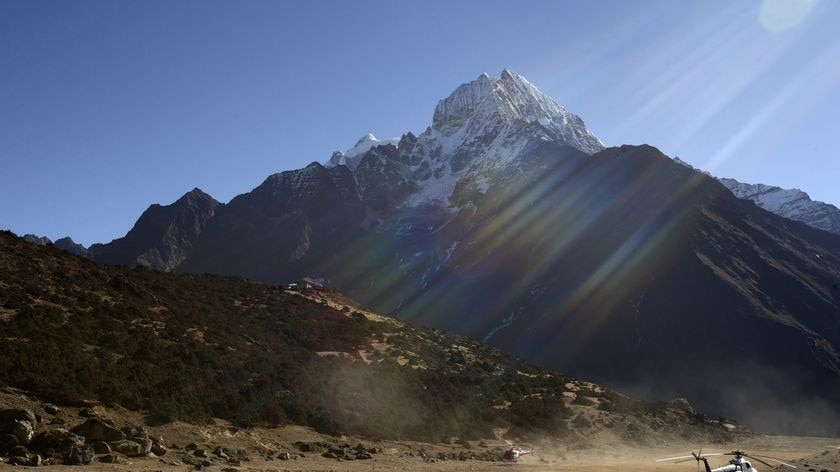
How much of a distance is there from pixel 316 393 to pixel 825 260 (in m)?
186

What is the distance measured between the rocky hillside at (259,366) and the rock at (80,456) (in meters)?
4.18

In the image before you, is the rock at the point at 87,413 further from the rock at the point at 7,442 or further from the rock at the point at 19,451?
the rock at the point at 19,451

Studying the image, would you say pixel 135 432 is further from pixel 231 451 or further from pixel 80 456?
pixel 231 451

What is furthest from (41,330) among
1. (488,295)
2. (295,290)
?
(488,295)

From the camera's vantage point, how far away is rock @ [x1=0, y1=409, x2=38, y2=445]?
17.6m

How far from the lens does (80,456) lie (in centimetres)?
1730

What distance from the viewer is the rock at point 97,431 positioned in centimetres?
1912

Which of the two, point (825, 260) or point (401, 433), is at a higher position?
point (825, 260)

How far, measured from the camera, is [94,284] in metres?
36.4

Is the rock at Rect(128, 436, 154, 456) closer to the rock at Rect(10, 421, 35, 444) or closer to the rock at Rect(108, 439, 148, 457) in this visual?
the rock at Rect(108, 439, 148, 457)

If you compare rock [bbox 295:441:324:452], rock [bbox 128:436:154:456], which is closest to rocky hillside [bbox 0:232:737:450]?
rock [bbox 295:441:324:452]

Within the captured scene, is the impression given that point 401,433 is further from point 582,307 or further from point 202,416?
point 582,307

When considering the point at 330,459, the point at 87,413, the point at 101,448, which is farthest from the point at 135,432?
the point at 330,459

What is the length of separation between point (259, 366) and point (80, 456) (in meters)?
15.8
